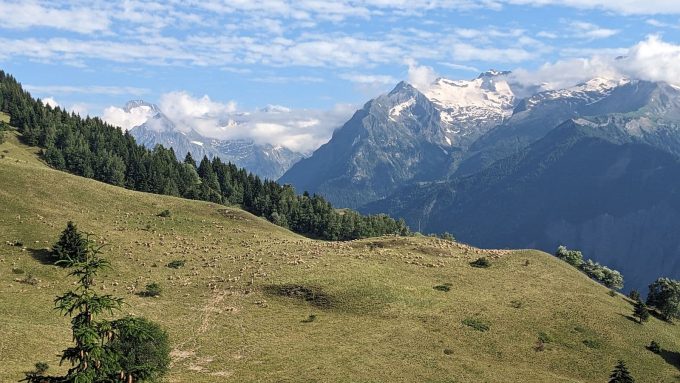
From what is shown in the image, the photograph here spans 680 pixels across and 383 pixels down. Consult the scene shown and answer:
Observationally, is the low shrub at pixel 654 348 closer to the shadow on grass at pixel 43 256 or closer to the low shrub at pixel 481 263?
the low shrub at pixel 481 263

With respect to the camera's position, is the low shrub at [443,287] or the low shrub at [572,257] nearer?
Result: the low shrub at [443,287]

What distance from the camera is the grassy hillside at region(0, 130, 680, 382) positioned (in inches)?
2566

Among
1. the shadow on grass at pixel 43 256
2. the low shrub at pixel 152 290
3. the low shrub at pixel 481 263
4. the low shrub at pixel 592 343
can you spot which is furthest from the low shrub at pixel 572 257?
the shadow on grass at pixel 43 256

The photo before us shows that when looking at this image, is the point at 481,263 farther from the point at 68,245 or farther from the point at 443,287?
the point at 68,245

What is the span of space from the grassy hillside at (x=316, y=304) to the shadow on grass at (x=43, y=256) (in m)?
0.43

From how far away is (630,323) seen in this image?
8912 cm

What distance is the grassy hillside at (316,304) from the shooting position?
65188 millimetres

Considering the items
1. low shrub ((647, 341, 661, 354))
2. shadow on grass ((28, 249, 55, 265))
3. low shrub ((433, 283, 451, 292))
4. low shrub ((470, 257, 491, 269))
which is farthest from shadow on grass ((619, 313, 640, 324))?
shadow on grass ((28, 249, 55, 265))

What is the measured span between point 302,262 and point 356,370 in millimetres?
37767

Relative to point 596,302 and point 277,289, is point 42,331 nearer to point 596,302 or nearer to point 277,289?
point 277,289

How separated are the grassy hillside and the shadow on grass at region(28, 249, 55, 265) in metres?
0.43

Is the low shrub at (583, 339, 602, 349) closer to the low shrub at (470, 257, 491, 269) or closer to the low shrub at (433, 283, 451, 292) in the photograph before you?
the low shrub at (433, 283, 451, 292)

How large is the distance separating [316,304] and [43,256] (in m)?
42.5

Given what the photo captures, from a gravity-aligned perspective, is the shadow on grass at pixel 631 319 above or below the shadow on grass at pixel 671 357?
above
